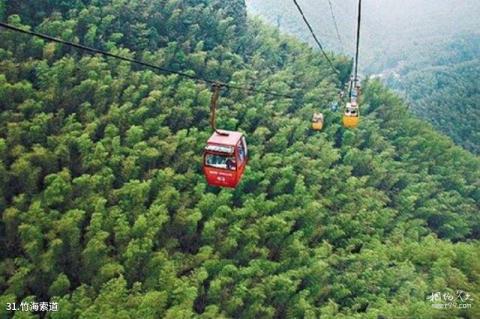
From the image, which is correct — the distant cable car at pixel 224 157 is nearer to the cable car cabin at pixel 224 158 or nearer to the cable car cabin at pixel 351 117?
the cable car cabin at pixel 224 158

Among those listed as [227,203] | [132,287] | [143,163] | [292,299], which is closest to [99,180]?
[143,163]

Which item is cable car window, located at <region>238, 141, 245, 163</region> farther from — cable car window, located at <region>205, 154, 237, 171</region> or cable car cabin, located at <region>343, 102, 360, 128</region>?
cable car cabin, located at <region>343, 102, 360, 128</region>

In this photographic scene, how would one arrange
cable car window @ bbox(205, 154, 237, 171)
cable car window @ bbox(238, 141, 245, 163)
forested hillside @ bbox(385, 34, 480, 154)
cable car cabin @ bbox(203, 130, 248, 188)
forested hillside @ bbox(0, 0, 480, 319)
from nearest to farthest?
cable car cabin @ bbox(203, 130, 248, 188)
cable car window @ bbox(205, 154, 237, 171)
cable car window @ bbox(238, 141, 245, 163)
forested hillside @ bbox(0, 0, 480, 319)
forested hillside @ bbox(385, 34, 480, 154)

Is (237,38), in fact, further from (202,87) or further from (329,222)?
(329,222)

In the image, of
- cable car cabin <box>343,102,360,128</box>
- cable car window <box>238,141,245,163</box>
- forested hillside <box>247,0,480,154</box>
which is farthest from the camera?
forested hillside <box>247,0,480,154</box>

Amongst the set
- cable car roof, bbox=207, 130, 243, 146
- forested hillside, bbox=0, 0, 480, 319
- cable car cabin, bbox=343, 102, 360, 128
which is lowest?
forested hillside, bbox=0, 0, 480, 319

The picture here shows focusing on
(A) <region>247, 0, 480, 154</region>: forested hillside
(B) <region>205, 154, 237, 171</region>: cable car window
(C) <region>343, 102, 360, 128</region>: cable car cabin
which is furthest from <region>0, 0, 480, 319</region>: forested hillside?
(A) <region>247, 0, 480, 154</region>: forested hillside

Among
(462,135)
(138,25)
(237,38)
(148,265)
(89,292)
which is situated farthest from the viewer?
(462,135)
